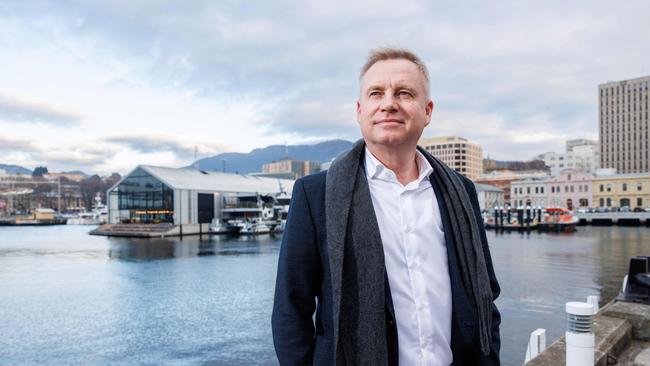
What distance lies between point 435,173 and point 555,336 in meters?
10.1

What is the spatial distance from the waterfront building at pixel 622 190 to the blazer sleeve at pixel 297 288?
79848 mm

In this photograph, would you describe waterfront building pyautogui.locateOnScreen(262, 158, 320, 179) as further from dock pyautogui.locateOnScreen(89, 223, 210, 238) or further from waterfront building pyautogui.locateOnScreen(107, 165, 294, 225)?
dock pyautogui.locateOnScreen(89, 223, 210, 238)

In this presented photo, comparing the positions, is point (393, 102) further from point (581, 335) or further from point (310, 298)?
point (581, 335)

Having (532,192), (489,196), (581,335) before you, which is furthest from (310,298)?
(489,196)

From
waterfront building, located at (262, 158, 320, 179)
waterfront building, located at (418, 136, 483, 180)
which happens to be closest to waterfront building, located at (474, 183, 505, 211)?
waterfront building, located at (418, 136, 483, 180)

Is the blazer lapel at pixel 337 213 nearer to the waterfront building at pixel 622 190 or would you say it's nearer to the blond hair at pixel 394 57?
the blond hair at pixel 394 57

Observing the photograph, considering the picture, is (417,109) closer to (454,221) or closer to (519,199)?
(454,221)

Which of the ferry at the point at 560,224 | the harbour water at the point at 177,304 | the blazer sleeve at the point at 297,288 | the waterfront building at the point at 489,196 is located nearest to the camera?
the blazer sleeve at the point at 297,288

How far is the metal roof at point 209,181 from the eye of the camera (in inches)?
2142

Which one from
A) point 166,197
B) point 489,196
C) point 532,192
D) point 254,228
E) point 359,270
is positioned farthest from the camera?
point 489,196

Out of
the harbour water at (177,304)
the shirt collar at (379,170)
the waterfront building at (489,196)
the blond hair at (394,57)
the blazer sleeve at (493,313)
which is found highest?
Result: the blond hair at (394,57)

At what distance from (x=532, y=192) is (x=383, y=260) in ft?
272

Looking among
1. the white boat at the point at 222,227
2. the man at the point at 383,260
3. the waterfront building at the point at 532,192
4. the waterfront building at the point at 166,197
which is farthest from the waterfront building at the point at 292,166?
the man at the point at 383,260

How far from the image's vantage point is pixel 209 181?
6059cm
